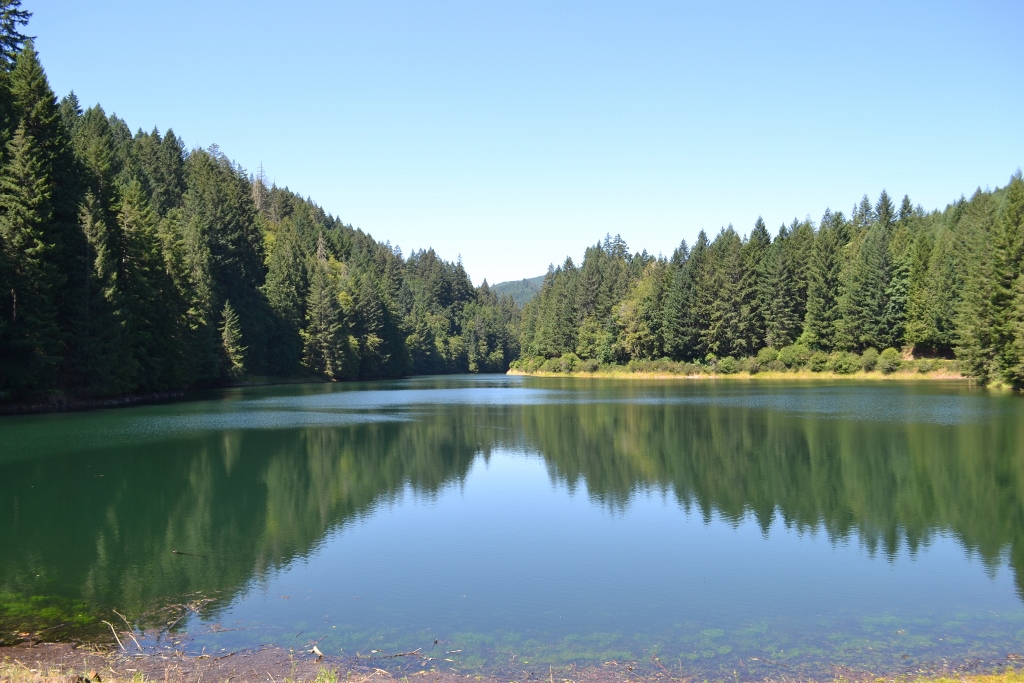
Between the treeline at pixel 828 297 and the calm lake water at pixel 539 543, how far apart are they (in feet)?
90.6

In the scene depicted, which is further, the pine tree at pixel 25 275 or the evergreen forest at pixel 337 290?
the evergreen forest at pixel 337 290

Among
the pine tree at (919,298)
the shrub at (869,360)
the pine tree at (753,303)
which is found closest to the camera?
the pine tree at (919,298)

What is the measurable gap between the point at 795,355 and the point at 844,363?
566 cm

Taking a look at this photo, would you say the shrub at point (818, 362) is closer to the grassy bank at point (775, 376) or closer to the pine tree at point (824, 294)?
the grassy bank at point (775, 376)

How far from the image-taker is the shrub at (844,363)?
→ 80125 mm

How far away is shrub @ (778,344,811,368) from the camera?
279 feet

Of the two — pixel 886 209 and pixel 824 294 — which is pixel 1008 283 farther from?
pixel 886 209

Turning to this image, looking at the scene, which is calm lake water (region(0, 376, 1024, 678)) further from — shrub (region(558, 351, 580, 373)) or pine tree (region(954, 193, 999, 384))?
shrub (region(558, 351, 580, 373))

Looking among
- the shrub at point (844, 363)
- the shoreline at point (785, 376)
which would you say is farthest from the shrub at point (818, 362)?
the shrub at point (844, 363)

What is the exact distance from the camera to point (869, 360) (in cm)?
7869

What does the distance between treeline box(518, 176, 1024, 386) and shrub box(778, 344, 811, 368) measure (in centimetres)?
13

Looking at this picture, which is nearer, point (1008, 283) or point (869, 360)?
point (1008, 283)

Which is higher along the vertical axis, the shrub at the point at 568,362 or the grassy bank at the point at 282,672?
the shrub at the point at 568,362

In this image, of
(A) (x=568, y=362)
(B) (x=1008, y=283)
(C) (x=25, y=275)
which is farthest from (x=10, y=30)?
(A) (x=568, y=362)
